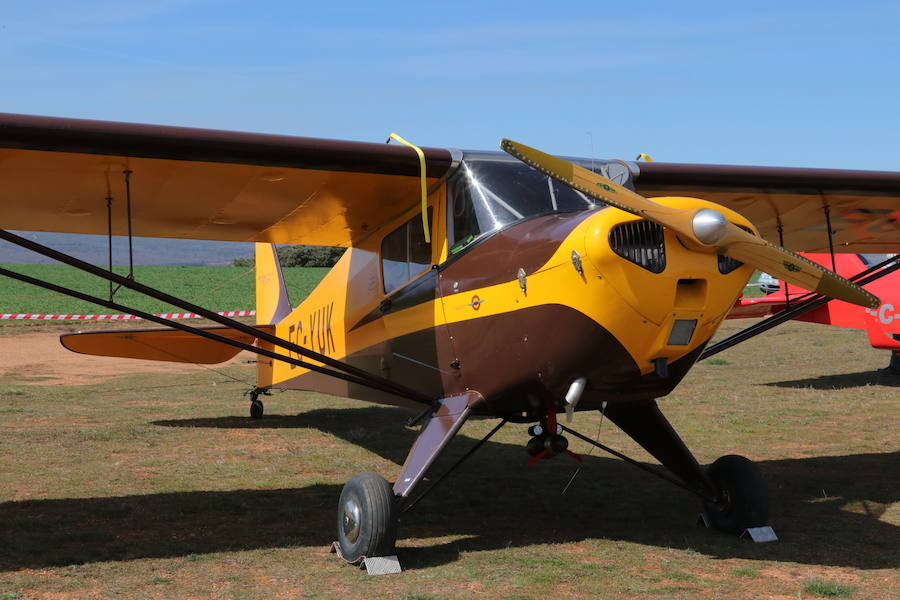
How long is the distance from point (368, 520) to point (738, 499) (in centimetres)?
264

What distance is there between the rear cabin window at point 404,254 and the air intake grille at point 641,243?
82.1 inches

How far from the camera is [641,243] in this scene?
15.1 ft

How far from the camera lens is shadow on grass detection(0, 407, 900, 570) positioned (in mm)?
5707

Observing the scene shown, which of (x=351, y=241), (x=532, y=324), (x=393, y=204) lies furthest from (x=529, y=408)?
(x=351, y=241)

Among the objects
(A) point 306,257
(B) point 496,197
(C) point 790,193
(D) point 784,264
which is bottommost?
(D) point 784,264

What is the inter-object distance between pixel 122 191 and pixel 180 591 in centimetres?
319

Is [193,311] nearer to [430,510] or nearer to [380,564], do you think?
[380,564]

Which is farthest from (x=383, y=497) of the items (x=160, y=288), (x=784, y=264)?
(x=160, y=288)

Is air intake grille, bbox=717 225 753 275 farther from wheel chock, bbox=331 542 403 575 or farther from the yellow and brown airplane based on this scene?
wheel chock, bbox=331 542 403 575

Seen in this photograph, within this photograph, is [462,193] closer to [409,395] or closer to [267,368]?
[409,395]

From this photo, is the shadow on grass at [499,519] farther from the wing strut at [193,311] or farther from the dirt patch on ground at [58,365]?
the dirt patch on ground at [58,365]

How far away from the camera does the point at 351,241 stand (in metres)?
8.12

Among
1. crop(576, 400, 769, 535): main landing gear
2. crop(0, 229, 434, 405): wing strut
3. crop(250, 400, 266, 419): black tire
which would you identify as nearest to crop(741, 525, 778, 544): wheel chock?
crop(576, 400, 769, 535): main landing gear

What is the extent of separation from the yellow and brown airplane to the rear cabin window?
20 mm
